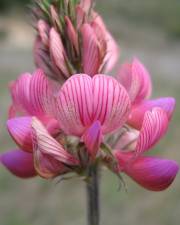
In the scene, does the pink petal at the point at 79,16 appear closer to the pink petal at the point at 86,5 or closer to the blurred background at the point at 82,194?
the pink petal at the point at 86,5

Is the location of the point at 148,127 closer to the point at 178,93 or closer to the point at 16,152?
the point at 16,152

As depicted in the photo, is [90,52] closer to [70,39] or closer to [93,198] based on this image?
[70,39]

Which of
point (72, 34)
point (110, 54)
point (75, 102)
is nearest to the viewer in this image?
point (75, 102)

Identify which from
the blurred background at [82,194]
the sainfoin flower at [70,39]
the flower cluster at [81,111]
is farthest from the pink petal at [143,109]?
the blurred background at [82,194]

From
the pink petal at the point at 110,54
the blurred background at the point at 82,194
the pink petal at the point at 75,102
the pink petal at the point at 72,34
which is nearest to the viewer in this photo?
the pink petal at the point at 75,102

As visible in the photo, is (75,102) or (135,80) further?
(135,80)

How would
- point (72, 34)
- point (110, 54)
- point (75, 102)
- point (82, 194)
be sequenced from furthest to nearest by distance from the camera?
1. point (82, 194)
2. point (110, 54)
3. point (72, 34)
4. point (75, 102)

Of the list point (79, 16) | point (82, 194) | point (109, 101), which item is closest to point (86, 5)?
point (79, 16)
